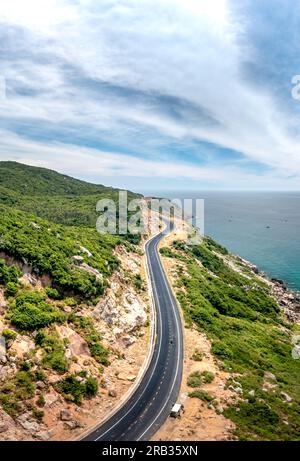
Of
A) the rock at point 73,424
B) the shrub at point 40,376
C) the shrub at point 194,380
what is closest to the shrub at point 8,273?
the shrub at point 40,376

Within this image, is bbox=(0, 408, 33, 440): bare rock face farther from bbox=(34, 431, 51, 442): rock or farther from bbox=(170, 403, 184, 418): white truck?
bbox=(170, 403, 184, 418): white truck

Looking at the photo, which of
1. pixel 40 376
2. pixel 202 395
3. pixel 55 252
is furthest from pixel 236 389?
pixel 55 252

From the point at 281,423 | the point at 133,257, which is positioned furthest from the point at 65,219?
the point at 281,423

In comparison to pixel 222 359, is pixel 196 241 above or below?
above

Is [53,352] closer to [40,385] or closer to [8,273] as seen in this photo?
[40,385]
